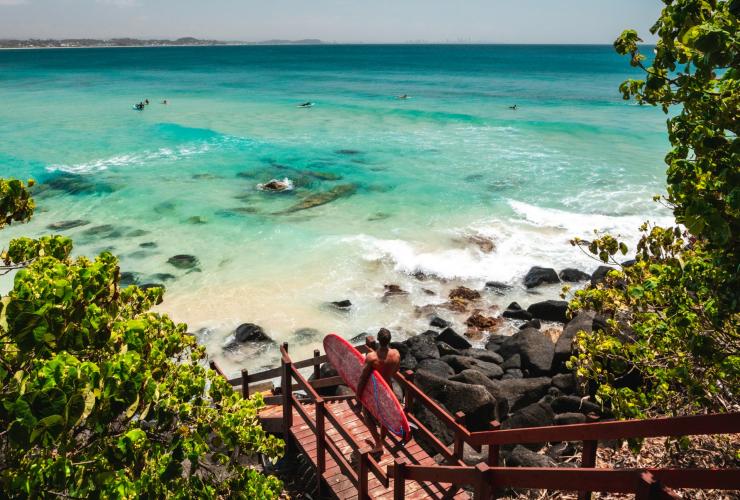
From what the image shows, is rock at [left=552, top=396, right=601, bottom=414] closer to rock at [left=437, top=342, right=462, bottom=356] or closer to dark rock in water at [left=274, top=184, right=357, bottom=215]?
rock at [left=437, top=342, right=462, bottom=356]

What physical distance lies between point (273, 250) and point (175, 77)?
87254 mm

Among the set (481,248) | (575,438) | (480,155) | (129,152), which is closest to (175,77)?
(129,152)

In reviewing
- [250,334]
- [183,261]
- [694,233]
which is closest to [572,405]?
[694,233]

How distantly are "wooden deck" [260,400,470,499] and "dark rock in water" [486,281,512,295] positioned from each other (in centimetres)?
973

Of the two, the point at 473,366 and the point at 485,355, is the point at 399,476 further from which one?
the point at 485,355

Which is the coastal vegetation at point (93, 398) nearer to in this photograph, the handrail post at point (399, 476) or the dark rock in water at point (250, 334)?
the handrail post at point (399, 476)

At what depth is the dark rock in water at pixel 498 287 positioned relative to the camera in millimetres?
18375

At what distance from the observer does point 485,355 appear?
1359 centimetres

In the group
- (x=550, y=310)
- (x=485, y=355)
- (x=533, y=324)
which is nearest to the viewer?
(x=485, y=355)

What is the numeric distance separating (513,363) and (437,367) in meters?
2.02

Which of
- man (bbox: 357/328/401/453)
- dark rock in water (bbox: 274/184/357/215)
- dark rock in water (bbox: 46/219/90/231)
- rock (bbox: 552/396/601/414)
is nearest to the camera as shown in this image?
man (bbox: 357/328/401/453)

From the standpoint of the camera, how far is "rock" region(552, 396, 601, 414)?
1045 cm

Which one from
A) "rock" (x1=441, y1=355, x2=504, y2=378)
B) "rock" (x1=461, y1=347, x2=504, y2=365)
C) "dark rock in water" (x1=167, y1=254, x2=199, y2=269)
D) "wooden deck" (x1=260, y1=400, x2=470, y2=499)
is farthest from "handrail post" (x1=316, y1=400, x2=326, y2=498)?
"dark rock in water" (x1=167, y1=254, x2=199, y2=269)

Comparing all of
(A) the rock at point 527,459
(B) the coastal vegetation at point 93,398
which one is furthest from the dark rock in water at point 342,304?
(B) the coastal vegetation at point 93,398
